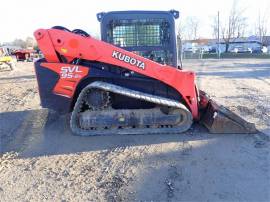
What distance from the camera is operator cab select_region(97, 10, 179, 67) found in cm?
662

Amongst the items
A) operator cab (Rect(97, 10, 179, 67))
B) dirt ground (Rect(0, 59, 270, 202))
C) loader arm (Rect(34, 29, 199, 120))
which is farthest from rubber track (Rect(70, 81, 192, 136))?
operator cab (Rect(97, 10, 179, 67))

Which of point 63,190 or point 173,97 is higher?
point 173,97

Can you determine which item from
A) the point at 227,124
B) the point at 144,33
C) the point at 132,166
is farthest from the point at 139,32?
the point at 132,166

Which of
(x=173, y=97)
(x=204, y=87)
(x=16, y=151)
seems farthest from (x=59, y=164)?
(x=204, y=87)

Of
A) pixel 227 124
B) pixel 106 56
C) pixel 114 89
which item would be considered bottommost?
pixel 227 124

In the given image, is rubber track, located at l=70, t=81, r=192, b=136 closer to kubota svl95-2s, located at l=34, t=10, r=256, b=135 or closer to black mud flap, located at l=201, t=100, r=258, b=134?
kubota svl95-2s, located at l=34, t=10, r=256, b=135

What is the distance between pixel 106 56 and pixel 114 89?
0.61 meters

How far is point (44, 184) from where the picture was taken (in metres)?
4.12

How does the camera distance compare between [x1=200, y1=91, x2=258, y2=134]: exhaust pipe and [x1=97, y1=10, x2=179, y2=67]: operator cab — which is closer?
[x1=200, y1=91, x2=258, y2=134]: exhaust pipe

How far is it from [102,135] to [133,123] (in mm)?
550

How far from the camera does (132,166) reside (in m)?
4.59

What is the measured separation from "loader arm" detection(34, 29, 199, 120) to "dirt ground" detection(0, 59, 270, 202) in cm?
87

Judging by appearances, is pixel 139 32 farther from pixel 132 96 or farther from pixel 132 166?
pixel 132 166

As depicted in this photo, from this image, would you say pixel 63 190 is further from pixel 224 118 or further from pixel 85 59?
pixel 224 118
